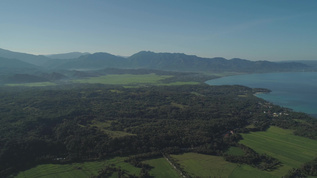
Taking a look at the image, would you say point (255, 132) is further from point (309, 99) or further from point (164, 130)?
point (309, 99)

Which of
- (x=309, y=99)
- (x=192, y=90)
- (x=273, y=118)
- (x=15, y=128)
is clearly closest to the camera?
(x=15, y=128)

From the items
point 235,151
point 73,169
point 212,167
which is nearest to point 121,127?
point 73,169

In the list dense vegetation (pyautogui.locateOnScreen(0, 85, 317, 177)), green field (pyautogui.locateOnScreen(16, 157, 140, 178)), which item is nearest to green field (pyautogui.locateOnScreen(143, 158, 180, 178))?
dense vegetation (pyautogui.locateOnScreen(0, 85, 317, 177))

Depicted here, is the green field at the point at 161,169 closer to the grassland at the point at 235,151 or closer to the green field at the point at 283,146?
the grassland at the point at 235,151

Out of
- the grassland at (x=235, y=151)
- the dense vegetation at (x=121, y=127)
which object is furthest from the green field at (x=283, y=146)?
the grassland at (x=235, y=151)

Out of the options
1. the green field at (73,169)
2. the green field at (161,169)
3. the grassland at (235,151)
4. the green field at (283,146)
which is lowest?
the green field at (73,169)

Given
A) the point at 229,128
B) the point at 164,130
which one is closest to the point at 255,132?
the point at 229,128

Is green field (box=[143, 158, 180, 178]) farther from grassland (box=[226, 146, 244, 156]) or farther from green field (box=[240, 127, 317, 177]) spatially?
green field (box=[240, 127, 317, 177])
